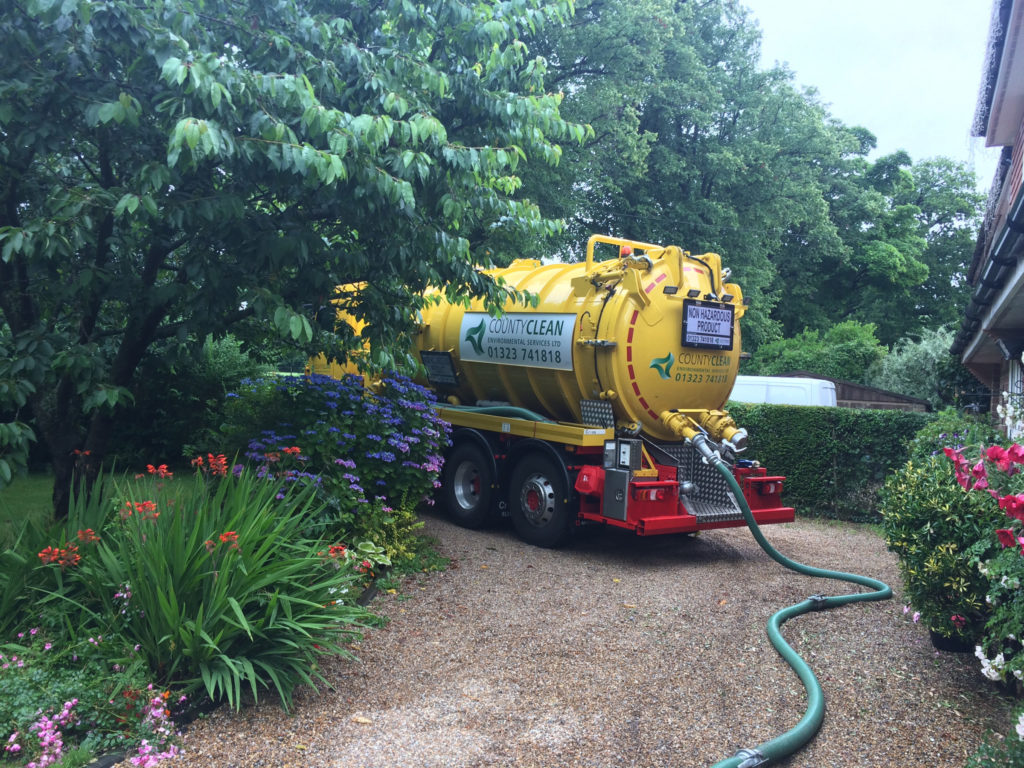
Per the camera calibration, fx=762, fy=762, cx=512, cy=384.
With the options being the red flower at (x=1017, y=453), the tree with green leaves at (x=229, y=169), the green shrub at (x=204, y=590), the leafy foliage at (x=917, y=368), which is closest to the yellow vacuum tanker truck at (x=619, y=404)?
the tree with green leaves at (x=229, y=169)

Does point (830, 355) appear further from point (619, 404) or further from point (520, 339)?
point (619, 404)

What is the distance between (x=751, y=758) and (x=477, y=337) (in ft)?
20.0

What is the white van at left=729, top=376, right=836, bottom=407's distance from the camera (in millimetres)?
14531

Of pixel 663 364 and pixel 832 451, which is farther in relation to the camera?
pixel 832 451

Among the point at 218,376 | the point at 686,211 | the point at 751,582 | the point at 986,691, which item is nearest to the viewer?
the point at 986,691

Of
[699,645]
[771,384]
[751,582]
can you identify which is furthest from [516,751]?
[771,384]

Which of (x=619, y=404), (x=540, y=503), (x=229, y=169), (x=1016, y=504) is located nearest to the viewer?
(x=1016, y=504)

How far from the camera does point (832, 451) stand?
34.2ft

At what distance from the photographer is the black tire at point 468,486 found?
341 inches

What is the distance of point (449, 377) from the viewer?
9578 mm

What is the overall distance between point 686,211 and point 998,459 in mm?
18218

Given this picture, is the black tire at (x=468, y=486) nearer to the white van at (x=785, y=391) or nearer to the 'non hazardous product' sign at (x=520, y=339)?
the 'non hazardous product' sign at (x=520, y=339)

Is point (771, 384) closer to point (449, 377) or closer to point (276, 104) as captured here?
point (449, 377)

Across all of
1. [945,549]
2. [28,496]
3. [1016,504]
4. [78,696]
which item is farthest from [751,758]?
[28,496]
